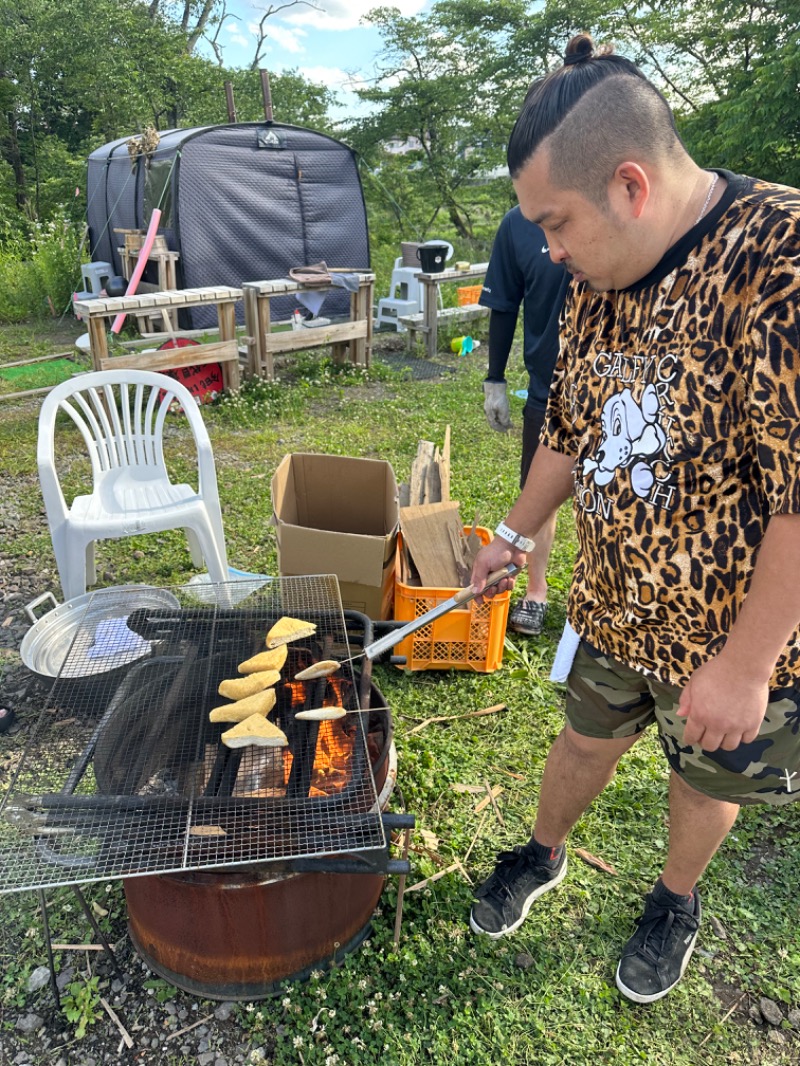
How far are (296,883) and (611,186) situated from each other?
1787mm

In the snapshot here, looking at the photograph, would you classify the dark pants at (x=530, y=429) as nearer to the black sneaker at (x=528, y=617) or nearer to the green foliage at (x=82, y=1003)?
the black sneaker at (x=528, y=617)

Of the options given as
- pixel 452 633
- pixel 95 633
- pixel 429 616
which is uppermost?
pixel 429 616

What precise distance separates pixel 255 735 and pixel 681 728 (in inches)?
42.4

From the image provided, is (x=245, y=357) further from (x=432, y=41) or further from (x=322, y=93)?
(x=322, y=93)

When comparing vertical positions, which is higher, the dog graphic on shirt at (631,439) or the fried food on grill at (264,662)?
the dog graphic on shirt at (631,439)

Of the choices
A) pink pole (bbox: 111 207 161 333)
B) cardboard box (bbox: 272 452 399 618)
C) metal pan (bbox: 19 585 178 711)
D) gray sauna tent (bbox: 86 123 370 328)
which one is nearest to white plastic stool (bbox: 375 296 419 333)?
gray sauna tent (bbox: 86 123 370 328)

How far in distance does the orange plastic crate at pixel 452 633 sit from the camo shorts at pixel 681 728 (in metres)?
1.21

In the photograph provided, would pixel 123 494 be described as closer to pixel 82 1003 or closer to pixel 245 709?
pixel 245 709

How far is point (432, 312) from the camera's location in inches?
348

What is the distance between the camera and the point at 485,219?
1585cm

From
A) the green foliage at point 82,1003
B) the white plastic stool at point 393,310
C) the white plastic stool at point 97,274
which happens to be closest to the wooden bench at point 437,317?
the white plastic stool at point 393,310

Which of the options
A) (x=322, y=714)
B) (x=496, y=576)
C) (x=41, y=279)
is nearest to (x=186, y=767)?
(x=322, y=714)

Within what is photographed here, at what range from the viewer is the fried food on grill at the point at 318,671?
211cm

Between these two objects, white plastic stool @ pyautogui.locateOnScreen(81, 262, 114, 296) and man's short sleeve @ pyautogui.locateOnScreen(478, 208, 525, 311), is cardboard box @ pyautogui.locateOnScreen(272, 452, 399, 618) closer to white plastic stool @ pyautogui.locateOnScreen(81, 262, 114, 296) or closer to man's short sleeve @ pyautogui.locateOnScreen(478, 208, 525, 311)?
man's short sleeve @ pyautogui.locateOnScreen(478, 208, 525, 311)
